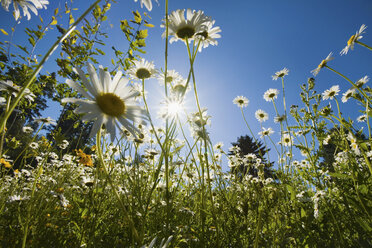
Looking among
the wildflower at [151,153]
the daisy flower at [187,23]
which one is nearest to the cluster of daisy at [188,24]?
the daisy flower at [187,23]

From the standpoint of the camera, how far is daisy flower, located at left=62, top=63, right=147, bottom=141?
705mm

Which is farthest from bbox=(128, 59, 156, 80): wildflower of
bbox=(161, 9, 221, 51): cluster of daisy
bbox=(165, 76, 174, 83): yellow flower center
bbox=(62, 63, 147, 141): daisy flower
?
bbox=(62, 63, 147, 141): daisy flower

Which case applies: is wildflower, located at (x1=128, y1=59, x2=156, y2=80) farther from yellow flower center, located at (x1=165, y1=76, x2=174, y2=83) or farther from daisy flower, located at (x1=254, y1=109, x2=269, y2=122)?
daisy flower, located at (x1=254, y1=109, x2=269, y2=122)

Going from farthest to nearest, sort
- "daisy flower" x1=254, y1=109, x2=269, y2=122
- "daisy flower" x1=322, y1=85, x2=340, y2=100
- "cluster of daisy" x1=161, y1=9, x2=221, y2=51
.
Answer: "daisy flower" x1=254, y1=109, x2=269, y2=122 < "daisy flower" x1=322, y1=85, x2=340, y2=100 < "cluster of daisy" x1=161, y1=9, x2=221, y2=51

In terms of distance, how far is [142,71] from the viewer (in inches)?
62.3

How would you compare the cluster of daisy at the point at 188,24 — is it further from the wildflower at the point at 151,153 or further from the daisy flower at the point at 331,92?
the daisy flower at the point at 331,92

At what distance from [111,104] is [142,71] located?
2.77 ft

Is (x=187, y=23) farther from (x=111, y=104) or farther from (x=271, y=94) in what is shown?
(x=271, y=94)

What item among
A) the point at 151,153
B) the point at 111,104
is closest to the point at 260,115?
the point at 151,153

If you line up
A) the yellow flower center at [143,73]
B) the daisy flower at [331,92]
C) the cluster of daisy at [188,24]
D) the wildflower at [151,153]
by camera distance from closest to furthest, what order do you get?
the cluster of daisy at [188,24] → the yellow flower center at [143,73] → the wildflower at [151,153] → the daisy flower at [331,92]

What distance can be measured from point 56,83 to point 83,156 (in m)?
1.11

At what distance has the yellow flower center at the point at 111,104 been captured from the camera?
2.57 feet

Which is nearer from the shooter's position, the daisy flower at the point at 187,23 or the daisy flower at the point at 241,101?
the daisy flower at the point at 187,23

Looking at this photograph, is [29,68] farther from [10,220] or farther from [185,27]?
[185,27]
